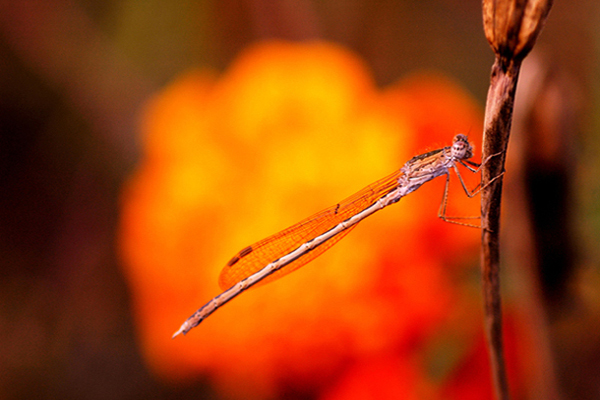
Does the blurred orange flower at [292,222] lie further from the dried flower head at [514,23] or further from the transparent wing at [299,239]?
the dried flower head at [514,23]

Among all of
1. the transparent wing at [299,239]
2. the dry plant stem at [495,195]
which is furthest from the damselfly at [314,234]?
the dry plant stem at [495,195]

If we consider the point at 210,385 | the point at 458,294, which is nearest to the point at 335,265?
the point at 458,294

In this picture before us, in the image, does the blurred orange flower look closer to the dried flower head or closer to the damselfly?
the damselfly

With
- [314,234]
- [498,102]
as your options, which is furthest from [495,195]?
[314,234]

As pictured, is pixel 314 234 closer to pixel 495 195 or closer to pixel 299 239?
pixel 299 239

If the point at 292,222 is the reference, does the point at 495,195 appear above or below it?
below

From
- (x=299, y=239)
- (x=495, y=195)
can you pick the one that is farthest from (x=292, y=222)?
(x=495, y=195)

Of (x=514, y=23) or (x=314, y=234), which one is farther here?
(x=314, y=234)
